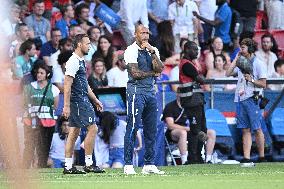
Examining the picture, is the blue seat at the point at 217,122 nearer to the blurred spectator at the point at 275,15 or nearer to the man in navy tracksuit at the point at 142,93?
Answer: the man in navy tracksuit at the point at 142,93

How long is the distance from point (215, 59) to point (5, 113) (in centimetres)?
1563

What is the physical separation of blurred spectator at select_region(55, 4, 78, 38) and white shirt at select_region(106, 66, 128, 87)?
2.28m

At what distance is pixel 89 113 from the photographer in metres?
17.8

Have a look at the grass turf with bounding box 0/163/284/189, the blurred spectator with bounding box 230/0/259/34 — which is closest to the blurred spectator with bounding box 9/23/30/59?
the grass turf with bounding box 0/163/284/189

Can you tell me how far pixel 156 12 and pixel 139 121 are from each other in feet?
29.0

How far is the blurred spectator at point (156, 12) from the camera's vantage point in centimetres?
2570

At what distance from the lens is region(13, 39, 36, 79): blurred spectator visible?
21.5 metres

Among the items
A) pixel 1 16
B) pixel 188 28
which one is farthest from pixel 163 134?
pixel 1 16

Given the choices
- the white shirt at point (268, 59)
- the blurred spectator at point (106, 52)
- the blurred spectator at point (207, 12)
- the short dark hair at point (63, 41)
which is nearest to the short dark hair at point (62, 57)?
the blurred spectator at point (106, 52)

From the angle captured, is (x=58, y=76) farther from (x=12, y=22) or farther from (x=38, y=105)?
(x=12, y=22)

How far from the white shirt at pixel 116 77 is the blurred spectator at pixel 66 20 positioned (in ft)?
7.47

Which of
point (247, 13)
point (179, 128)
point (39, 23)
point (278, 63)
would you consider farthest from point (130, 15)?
point (179, 128)

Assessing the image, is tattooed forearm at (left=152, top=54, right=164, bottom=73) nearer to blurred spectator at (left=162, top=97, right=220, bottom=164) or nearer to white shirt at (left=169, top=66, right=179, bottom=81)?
blurred spectator at (left=162, top=97, right=220, bottom=164)

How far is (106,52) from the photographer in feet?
74.2
